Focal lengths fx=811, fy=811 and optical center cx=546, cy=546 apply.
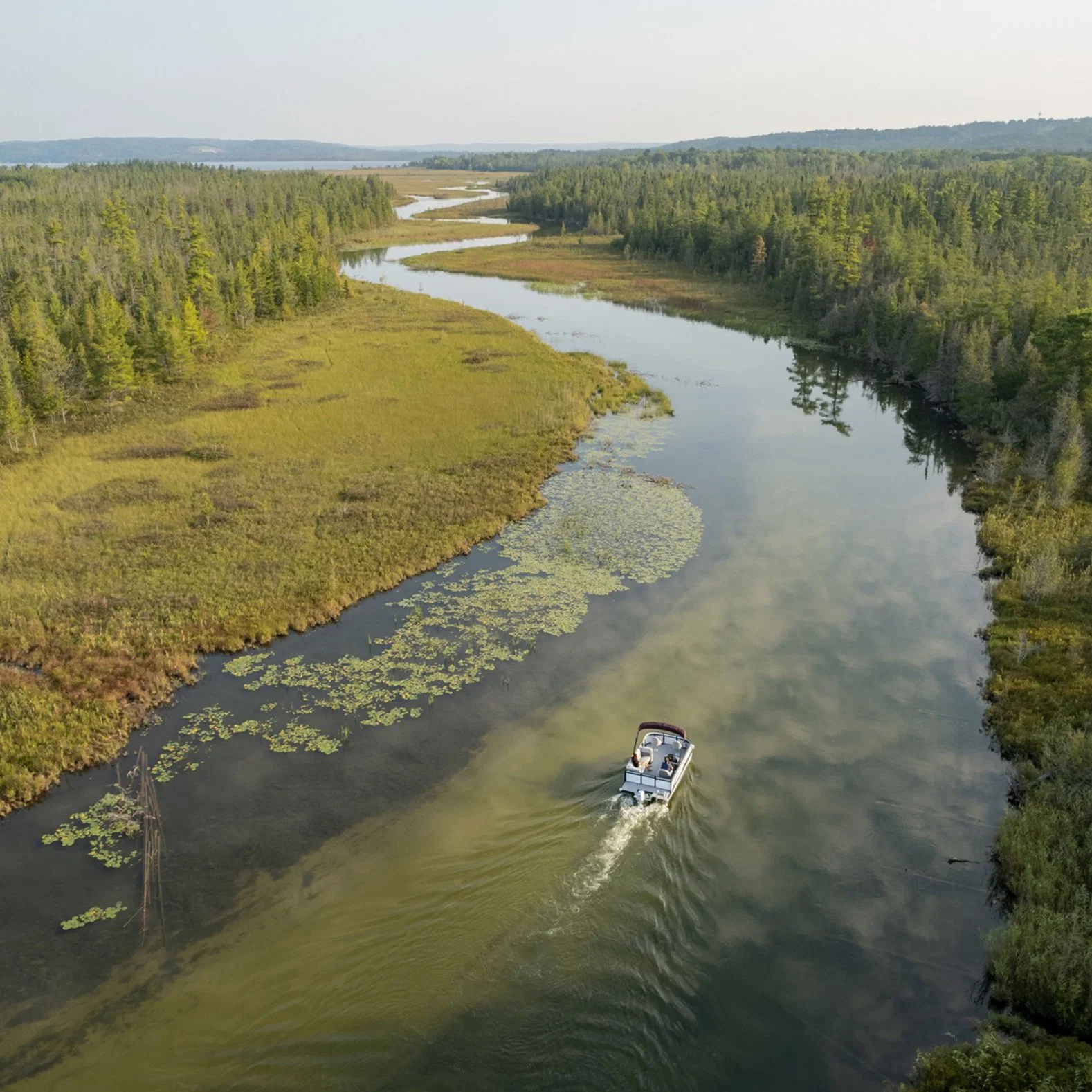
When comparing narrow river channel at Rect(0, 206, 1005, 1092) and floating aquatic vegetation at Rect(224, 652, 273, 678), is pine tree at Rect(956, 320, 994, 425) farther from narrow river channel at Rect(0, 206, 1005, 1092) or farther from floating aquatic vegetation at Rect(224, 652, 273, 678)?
floating aquatic vegetation at Rect(224, 652, 273, 678)

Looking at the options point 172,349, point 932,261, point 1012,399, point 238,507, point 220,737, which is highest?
point 932,261

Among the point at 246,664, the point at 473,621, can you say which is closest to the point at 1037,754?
the point at 473,621

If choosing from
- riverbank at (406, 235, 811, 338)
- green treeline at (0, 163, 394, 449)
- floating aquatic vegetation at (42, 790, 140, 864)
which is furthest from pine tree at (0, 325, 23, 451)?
riverbank at (406, 235, 811, 338)

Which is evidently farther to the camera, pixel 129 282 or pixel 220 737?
pixel 129 282

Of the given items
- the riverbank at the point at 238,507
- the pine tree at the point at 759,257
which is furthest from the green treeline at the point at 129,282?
the pine tree at the point at 759,257

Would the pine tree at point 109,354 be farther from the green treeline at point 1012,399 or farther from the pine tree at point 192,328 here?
the green treeline at point 1012,399

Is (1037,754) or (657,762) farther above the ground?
(657,762)

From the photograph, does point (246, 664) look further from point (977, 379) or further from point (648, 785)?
point (977, 379)
